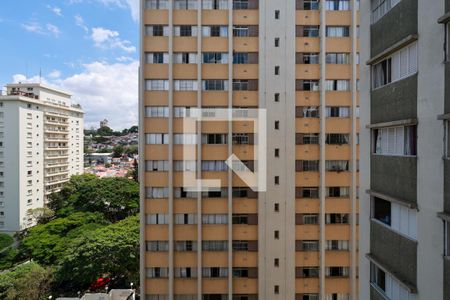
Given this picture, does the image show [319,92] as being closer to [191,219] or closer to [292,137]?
[292,137]

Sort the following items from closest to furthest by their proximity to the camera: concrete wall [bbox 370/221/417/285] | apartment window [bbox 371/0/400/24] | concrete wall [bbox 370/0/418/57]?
concrete wall [bbox 370/221/417/285] → concrete wall [bbox 370/0/418/57] → apartment window [bbox 371/0/400/24]

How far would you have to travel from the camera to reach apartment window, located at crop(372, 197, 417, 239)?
5352 millimetres

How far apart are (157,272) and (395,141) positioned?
13.2 metres

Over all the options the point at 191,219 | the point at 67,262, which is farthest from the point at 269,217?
the point at 67,262

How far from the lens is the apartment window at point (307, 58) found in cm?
1395

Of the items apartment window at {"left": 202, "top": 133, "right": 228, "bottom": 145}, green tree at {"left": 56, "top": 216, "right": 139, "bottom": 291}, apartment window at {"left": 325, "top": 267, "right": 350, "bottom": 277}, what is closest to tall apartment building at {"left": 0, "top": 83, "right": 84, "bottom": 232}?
green tree at {"left": 56, "top": 216, "right": 139, "bottom": 291}

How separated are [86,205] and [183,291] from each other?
26.6 m

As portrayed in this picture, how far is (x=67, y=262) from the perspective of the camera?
761 inches

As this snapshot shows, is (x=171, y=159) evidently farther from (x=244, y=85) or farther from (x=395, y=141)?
(x=395, y=141)

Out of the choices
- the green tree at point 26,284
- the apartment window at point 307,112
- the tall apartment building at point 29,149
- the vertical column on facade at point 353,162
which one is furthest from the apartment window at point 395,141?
the tall apartment building at point 29,149

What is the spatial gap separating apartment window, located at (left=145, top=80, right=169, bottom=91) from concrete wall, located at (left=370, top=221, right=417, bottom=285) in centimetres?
1164

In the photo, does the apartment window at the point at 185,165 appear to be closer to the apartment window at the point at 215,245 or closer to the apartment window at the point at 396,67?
the apartment window at the point at 215,245

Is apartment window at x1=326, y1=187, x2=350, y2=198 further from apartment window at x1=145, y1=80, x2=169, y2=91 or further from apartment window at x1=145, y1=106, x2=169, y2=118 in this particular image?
apartment window at x1=145, y1=80, x2=169, y2=91

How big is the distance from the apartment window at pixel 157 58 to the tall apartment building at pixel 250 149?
56mm
